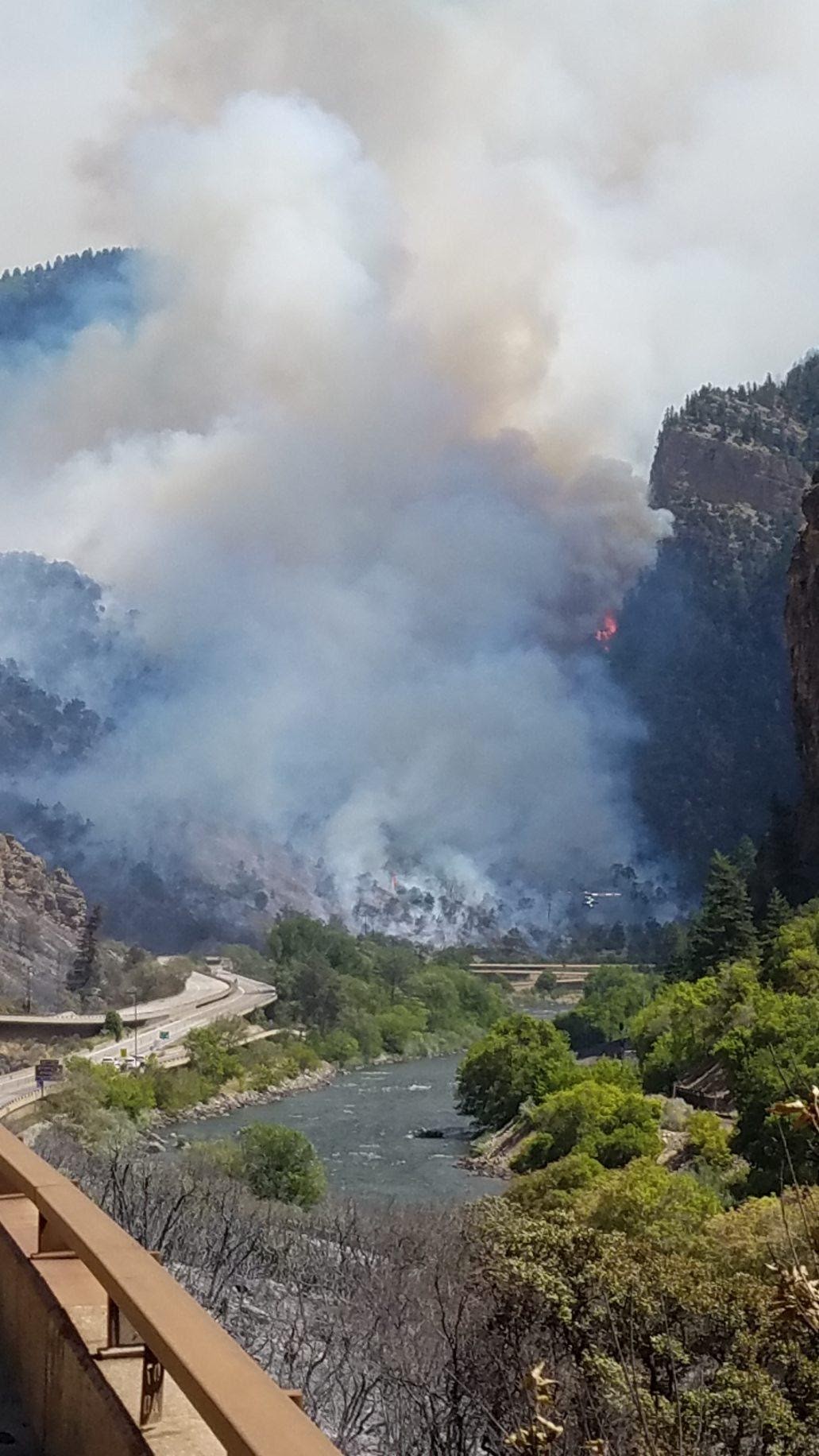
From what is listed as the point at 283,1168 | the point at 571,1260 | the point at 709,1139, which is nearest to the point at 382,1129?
the point at 283,1168

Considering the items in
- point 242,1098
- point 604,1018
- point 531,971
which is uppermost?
point 531,971

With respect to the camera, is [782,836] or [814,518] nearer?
[814,518]

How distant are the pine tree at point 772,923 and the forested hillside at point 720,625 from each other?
97.1 m

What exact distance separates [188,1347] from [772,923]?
71058mm

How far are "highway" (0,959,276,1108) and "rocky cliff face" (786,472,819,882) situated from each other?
38.1 metres

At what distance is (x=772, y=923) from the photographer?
71.0 metres

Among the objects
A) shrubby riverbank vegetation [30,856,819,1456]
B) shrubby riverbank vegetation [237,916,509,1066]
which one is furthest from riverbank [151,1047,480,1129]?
shrubby riverbank vegetation [30,856,819,1456]

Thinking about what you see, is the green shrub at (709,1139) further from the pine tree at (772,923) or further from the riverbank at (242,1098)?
the riverbank at (242,1098)

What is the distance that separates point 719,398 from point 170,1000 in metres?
118

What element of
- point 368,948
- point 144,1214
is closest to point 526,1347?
point 144,1214

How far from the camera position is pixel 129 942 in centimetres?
14762

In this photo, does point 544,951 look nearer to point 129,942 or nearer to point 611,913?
point 611,913

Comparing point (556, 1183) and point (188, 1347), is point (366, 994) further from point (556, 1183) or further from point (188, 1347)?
point (188, 1347)

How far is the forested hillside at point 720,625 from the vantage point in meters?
174
